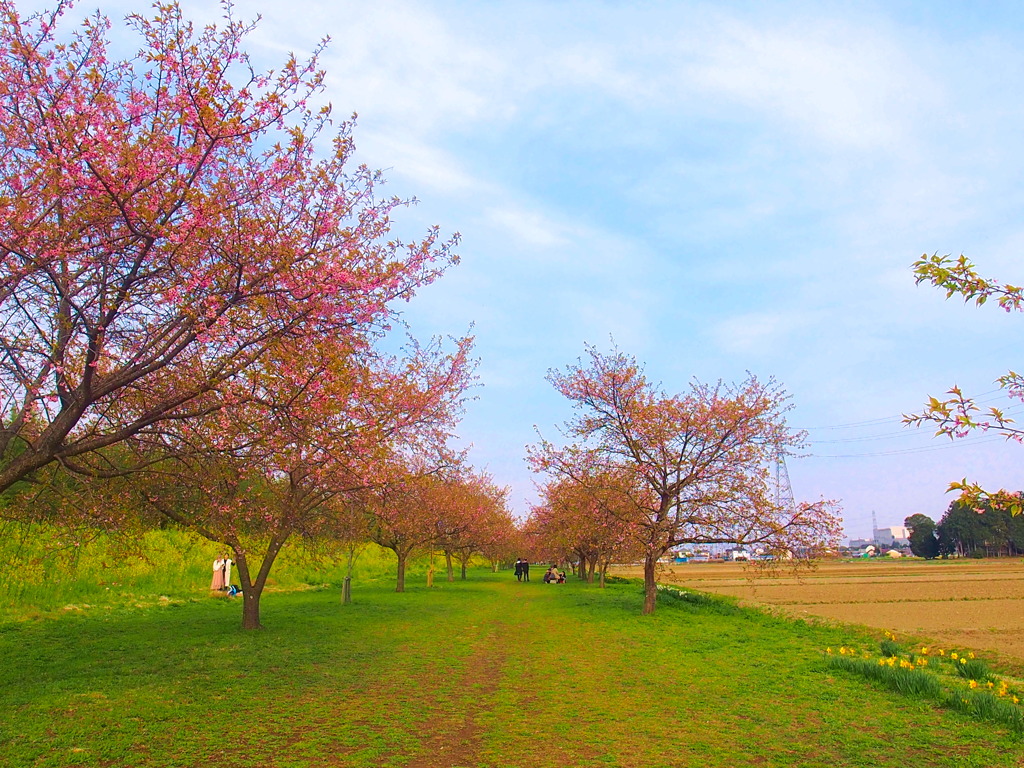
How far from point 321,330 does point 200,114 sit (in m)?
2.34

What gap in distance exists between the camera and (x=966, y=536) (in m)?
123

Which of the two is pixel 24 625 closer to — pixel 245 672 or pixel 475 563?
pixel 245 672

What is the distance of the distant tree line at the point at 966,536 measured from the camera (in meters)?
120

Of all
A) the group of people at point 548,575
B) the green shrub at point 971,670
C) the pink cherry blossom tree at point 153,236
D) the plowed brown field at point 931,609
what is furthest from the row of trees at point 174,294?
the group of people at point 548,575

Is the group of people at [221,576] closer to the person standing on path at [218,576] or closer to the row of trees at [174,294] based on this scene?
the person standing on path at [218,576]

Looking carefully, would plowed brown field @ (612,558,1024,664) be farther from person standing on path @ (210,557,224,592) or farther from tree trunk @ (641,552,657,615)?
person standing on path @ (210,557,224,592)

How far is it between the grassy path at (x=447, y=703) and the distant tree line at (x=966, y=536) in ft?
417

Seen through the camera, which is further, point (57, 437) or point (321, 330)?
point (321, 330)

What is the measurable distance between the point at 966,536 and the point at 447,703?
14234cm

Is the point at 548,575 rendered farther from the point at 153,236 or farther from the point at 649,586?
the point at 153,236

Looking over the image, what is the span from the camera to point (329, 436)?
8492 millimetres

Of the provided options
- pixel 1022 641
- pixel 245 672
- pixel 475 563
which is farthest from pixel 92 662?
pixel 475 563

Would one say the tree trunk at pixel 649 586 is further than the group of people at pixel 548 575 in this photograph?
No

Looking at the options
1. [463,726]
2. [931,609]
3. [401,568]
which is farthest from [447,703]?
[931,609]
